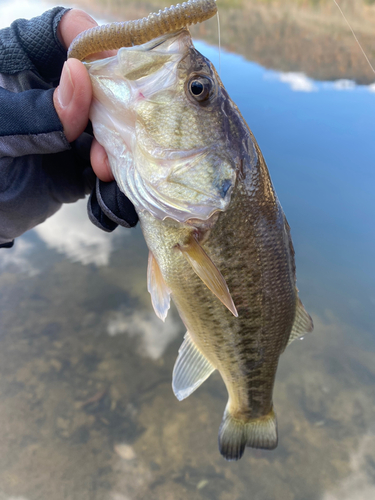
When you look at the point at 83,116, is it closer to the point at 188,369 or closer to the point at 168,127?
the point at 168,127

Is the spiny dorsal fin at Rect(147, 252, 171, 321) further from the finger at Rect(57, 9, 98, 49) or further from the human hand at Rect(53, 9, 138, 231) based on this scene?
the finger at Rect(57, 9, 98, 49)

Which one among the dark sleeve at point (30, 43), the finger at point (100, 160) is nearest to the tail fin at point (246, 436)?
the finger at point (100, 160)

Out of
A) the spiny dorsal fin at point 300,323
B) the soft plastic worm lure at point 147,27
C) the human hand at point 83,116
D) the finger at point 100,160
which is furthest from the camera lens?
the spiny dorsal fin at point 300,323

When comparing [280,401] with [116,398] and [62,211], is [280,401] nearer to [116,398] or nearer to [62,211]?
[116,398]

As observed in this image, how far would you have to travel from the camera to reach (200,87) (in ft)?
3.30

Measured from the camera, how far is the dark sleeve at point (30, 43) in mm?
1259

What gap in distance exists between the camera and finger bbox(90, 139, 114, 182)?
1.18m

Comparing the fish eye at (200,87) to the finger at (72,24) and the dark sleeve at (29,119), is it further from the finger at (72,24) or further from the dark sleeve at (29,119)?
the finger at (72,24)

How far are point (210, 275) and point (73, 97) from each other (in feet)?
2.48

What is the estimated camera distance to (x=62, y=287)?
3363 mm

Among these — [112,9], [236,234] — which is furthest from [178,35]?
[112,9]

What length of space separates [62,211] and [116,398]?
2610 mm

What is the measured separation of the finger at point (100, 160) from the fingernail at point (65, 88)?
0.19m

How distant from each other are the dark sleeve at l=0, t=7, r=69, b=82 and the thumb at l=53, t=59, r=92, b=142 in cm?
43
